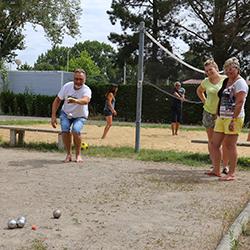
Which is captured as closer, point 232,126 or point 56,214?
point 56,214

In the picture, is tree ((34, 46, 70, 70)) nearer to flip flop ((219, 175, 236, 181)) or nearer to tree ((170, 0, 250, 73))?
tree ((170, 0, 250, 73))

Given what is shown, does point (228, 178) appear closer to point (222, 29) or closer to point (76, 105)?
point (76, 105)

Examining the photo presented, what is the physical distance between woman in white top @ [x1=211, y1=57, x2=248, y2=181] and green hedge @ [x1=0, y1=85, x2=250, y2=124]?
18783mm

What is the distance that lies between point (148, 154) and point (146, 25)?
95.3ft

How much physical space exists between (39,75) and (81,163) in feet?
102

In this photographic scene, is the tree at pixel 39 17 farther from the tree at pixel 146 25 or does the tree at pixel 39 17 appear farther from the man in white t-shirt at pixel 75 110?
the man in white t-shirt at pixel 75 110

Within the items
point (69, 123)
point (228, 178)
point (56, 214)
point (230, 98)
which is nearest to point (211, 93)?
point (230, 98)

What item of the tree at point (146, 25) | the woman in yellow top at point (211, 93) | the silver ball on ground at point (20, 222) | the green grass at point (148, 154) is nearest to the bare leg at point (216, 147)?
the woman in yellow top at point (211, 93)

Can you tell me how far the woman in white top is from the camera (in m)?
7.90

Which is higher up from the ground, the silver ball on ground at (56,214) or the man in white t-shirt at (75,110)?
the man in white t-shirt at (75,110)

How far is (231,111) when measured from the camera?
800cm

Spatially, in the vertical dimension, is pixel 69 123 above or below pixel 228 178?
above

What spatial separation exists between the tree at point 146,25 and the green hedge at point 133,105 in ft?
20.9

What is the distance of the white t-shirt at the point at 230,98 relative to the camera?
791 centimetres
